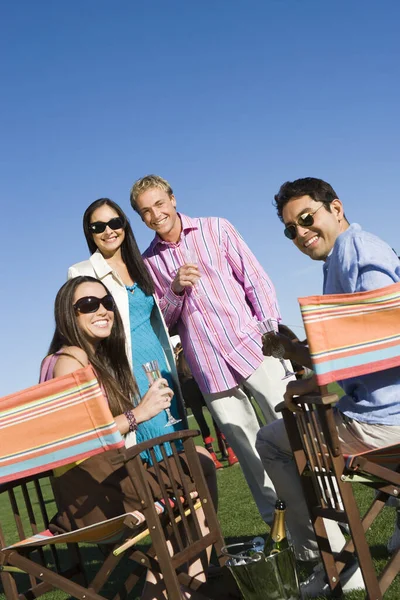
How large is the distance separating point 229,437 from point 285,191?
197 cm

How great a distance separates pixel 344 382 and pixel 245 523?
3286 millimetres

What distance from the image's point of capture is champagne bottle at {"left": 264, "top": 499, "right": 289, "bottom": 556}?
347cm

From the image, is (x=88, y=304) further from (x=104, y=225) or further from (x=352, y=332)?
(x=352, y=332)

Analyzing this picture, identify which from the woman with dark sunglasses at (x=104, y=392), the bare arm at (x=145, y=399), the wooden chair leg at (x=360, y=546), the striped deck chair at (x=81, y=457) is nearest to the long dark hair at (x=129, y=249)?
the woman with dark sunglasses at (x=104, y=392)

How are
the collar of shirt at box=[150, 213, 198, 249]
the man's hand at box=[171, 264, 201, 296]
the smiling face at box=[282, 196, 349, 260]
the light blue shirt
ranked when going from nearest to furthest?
the light blue shirt → the smiling face at box=[282, 196, 349, 260] → the man's hand at box=[171, 264, 201, 296] → the collar of shirt at box=[150, 213, 198, 249]

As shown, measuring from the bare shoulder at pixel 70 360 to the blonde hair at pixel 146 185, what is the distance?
1.59 metres

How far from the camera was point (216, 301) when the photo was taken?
200 inches

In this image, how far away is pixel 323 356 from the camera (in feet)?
9.64

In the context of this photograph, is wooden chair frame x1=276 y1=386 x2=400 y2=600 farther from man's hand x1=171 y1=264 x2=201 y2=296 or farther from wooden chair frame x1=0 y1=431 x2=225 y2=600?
man's hand x1=171 y1=264 x2=201 y2=296

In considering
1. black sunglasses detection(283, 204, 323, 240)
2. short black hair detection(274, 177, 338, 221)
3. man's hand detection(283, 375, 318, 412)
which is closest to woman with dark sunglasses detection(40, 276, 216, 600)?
man's hand detection(283, 375, 318, 412)

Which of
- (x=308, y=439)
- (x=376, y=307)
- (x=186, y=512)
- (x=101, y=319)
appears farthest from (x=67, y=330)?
(x=376, y=307)

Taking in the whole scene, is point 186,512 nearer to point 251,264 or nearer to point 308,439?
point 308,439

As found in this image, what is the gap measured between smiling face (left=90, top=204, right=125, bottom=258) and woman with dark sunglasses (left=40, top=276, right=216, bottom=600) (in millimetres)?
838

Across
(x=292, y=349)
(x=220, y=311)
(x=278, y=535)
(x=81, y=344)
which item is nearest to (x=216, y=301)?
(x=220, y=311)
